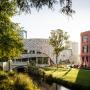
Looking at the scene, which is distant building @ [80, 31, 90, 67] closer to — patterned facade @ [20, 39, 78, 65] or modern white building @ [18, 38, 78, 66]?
modern white building @ [18, 38, 78, 66]

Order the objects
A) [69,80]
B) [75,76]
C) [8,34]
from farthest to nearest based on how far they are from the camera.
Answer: [75,76] → [69,80] → [8,34]

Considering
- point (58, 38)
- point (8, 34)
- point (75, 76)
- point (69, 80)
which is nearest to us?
point (8, 34)

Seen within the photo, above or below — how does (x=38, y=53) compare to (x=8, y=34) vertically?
below

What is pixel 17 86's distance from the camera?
84.0 feet

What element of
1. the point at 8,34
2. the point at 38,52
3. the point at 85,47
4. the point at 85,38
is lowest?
the point at 38,52

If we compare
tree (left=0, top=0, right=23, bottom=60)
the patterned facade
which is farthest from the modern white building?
tree (left=0, top=0, right=23, bottom=60)

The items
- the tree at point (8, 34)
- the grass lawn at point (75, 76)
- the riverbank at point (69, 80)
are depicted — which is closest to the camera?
the tree at point (8, 34)

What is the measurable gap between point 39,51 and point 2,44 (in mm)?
74400

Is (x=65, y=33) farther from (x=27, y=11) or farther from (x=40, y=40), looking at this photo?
(x=27, y=11)

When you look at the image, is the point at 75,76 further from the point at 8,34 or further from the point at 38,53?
the point at 38,53

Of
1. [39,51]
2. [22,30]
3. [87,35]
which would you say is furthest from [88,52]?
[22,30]

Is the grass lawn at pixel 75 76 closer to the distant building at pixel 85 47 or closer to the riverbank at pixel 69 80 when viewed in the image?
the riverbank at pixel 69 80

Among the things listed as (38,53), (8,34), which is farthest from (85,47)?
(8,34)

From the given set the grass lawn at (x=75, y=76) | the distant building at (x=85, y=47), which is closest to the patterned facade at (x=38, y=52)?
the distant building at (x=85, y=47)
